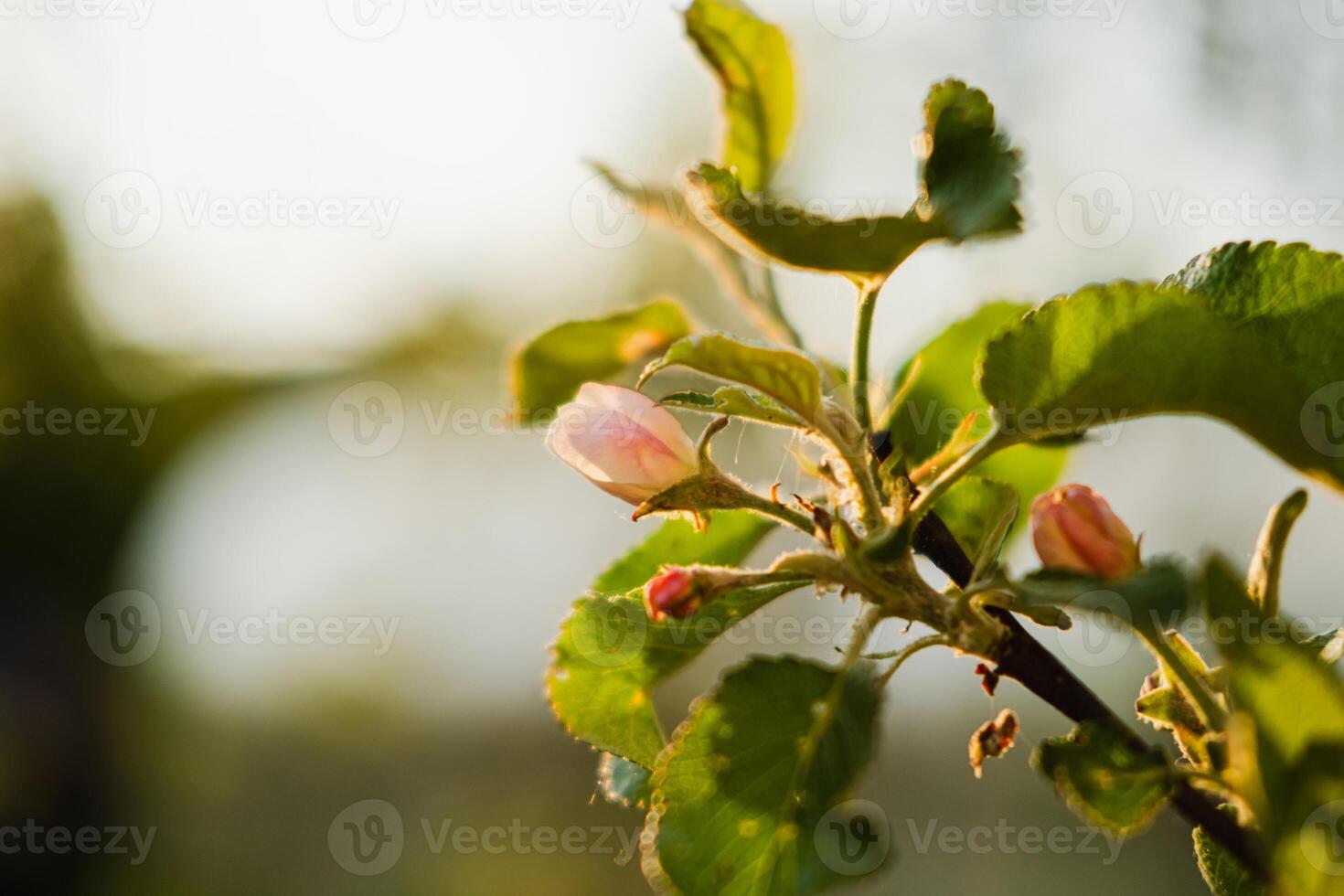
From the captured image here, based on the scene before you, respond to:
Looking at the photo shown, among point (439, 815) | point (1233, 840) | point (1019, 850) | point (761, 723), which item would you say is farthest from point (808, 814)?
point (439, 815)

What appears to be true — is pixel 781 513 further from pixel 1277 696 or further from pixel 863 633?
pixel 1277 696

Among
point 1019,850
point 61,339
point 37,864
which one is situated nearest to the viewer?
point 1019,850

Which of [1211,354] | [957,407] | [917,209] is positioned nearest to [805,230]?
[917,209]

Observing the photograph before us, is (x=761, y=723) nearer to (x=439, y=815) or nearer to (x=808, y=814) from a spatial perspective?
(x=808, y=814)

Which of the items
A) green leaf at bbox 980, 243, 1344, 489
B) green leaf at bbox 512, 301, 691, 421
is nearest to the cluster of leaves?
green leaf at bbox 980, 243, 1344, 489

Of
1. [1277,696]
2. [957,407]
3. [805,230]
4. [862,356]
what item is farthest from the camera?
[957,407]

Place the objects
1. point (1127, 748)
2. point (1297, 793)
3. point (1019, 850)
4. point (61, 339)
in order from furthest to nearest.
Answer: point (61, 339), point (1019, 850), point (1127, 748), point (1297, 793)
